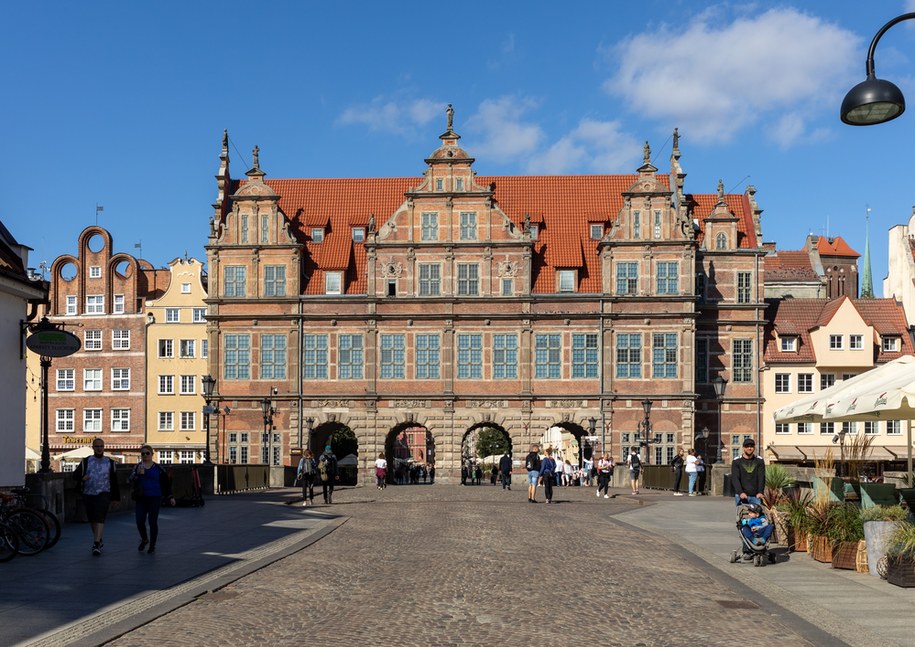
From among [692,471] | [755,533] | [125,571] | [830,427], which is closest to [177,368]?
[830,427]

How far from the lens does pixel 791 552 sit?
1964 cm

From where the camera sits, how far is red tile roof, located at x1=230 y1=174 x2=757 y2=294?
196ft

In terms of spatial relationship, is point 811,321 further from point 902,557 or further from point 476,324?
point 902,557

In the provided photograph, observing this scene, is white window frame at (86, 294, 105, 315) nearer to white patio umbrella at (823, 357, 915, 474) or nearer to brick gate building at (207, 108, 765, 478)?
brick gate building at (207, 108, 765, 478)

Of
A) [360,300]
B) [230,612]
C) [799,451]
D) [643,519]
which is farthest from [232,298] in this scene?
[230,612]

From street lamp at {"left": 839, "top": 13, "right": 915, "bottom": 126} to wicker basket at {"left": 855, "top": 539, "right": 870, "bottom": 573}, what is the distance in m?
7.11

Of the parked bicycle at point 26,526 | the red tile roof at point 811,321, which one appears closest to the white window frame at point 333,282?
the red tile roof at point 811,321

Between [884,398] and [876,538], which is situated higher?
[884,398]

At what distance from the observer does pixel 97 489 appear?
18562 mm

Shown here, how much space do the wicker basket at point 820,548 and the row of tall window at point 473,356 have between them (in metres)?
39.1

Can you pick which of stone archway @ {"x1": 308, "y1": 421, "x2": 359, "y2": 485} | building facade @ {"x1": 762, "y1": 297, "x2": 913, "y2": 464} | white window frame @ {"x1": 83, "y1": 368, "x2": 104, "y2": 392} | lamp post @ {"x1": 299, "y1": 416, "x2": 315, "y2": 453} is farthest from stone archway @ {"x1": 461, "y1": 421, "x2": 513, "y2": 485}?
white window frame @ {"x1": 83, "y1": 368, "x2": 104, "y2": 392}

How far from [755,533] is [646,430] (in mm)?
36263

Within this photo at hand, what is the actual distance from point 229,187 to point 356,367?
41.1 feet

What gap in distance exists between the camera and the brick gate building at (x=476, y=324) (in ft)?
189
